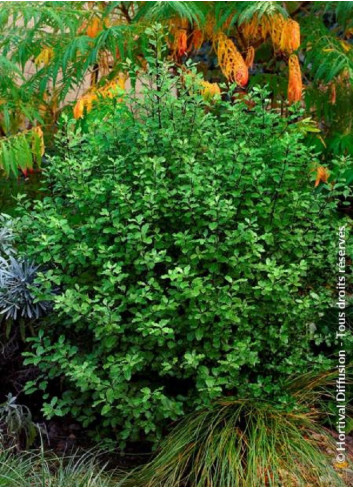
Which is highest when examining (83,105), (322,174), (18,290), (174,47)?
(174,47)

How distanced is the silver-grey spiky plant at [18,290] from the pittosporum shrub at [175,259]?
0.09 meters

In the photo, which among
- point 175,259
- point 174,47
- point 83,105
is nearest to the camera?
point 175,259

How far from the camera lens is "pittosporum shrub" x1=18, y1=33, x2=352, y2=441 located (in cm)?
402

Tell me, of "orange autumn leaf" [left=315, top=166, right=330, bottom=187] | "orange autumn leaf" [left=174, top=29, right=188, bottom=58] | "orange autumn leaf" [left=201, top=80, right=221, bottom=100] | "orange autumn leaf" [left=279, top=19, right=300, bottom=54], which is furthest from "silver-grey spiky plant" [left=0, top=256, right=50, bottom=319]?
"orange autumn leaf" [left=279, top=19, right=300, bottom=54]

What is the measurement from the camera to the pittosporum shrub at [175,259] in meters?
4.02

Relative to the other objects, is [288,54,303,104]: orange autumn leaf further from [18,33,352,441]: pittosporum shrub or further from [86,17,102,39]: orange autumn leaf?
[86,17,102,39]: orange autumn leaf

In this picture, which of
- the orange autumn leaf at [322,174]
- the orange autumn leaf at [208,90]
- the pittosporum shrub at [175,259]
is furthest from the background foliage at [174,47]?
the pittosporum shrub at [175,259]

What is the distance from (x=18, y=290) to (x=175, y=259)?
91 cm

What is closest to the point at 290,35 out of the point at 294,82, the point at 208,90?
the point at 294,82

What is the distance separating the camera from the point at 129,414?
419cm

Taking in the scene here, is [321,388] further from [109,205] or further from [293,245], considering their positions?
[109,205]

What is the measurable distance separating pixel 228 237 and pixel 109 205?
70 centimetres

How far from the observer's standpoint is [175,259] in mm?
4312

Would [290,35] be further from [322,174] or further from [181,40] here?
[322,174]
